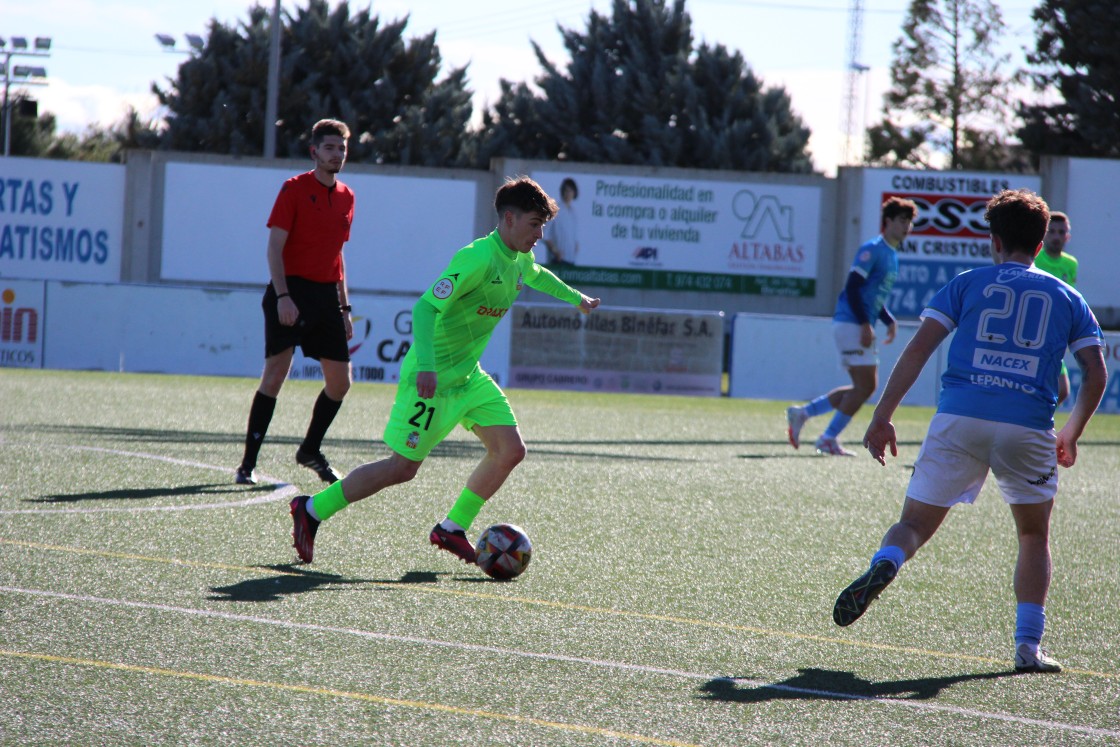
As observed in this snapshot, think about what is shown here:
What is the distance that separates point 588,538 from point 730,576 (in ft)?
3.49

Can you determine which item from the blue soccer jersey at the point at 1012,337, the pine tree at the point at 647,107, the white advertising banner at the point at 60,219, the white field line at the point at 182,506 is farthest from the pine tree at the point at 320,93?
the blue soccer jersey at the point at 1012,337

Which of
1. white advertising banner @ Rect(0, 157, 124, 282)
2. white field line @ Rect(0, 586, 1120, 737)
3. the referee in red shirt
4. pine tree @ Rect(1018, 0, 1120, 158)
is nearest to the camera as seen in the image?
white field line @ Rect(0, 586, 1120, 737)

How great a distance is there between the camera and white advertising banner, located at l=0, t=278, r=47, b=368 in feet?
66.2

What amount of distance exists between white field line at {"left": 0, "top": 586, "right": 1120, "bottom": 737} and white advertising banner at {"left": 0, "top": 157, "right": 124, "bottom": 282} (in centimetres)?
2697

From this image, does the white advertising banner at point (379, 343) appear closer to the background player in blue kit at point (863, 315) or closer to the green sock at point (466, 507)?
the background player in blue kit at point (863, 315)

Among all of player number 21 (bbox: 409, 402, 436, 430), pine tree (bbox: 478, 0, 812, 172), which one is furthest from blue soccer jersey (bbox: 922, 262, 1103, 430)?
pine tree (bbox: 478, 0, 812, 172)

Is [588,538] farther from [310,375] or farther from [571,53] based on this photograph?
[571,53]

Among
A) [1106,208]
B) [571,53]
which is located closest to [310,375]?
[1106,208]

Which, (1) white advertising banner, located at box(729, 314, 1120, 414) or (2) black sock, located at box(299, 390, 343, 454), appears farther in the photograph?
A: (1) white advertising banner, located at box(729, 314, 1120, 414)

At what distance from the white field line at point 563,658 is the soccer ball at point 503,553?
114cm

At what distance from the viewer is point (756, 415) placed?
56.7 feet

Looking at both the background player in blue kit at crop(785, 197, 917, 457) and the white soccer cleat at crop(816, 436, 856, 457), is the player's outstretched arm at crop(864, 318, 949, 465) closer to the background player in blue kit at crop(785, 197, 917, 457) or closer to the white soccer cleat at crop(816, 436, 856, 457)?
the background player in blue kit at crop(785, 197, 917, 457)

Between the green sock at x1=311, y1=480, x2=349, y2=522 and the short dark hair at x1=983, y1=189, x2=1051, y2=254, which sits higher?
the short dark hair at x1=983, y1=189, x2=1051, y2=254

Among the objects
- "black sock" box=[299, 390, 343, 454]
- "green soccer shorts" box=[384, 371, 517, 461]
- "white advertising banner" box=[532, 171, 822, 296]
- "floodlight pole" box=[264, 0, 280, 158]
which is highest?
"floodlight pole" box=[264, 0, 280, 158]
